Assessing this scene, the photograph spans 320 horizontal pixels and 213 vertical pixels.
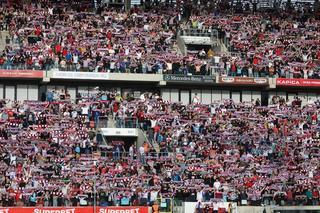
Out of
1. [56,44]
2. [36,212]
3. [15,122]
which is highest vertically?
[56,44]

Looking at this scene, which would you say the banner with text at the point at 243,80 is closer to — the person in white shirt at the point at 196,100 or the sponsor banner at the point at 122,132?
the person in white shirt at the point at 196,100

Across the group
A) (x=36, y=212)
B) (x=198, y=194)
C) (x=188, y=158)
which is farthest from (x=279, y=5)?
(x=36, y=212)

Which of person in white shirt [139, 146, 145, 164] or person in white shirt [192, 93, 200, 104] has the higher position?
person in white shirt [192, 93, 200, 104]

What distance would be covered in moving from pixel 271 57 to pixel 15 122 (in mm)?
17475

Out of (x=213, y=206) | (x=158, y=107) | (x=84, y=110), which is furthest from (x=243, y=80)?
(x=213, y=206)

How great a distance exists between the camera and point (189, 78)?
52.7 meters

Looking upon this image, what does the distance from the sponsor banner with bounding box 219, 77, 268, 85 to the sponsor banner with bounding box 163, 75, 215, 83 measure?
69cm

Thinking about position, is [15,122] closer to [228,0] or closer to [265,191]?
[265,191]

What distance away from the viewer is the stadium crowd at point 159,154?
40.1m

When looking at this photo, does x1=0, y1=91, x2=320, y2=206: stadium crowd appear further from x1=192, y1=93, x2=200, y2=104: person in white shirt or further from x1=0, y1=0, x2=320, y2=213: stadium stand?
x1=192, y1=93, x2=200, y2=104: person in white shirt

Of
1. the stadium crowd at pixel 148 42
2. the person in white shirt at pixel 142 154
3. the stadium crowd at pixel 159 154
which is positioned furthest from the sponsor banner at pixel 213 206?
the stadium crowd at pixel 148 42

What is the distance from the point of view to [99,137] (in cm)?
4559

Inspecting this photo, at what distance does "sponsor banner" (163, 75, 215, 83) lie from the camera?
52500 millimetres

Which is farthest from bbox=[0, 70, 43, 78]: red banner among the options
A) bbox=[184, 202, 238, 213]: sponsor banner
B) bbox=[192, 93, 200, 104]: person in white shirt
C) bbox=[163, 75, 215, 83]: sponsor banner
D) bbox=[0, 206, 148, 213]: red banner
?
bbox=[184, 202, 238, 213]: sponsor banner
